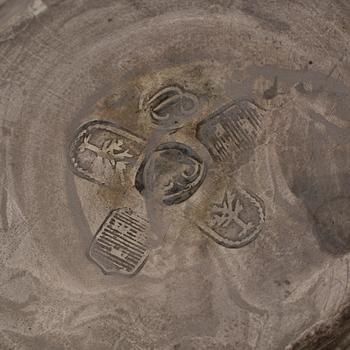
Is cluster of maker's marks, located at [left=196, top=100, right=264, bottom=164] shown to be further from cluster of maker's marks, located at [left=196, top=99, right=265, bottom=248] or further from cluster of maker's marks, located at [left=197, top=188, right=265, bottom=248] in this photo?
cluster of maker's marks, located at [left=197, top=188, right=265, bottom=248]

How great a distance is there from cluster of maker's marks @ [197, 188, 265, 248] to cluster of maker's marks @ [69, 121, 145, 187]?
630mm

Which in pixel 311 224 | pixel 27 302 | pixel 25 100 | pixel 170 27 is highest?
pixel 170 27

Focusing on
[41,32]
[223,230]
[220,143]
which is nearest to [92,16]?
[41,32]

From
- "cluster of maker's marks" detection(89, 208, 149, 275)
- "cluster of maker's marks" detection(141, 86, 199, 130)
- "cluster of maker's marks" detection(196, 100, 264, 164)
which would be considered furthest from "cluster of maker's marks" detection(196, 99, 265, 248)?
"cluster of maker's marks" detection(89, 208, 149, 275)

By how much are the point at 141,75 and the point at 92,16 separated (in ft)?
1.79

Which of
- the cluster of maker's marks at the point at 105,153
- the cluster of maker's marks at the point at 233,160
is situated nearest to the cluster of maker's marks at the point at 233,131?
the cluster of maker's marks at the point at 233,160

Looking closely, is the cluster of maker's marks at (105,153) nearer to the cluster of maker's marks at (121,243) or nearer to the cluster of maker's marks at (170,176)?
the cluster of maker's marks at (170,176)

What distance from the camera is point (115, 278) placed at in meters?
3.14

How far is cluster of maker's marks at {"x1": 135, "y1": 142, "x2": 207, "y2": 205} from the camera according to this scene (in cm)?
322

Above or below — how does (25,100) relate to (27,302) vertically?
above

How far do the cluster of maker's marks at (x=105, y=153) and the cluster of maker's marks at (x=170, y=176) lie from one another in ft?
0.31

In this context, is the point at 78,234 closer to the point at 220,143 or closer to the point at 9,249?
the point at 9,249

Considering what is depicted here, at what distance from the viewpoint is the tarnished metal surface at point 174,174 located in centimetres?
310

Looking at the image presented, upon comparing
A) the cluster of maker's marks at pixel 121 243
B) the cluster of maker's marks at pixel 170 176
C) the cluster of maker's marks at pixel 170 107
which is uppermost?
the cluster of maker's marks at pixel 170 107
